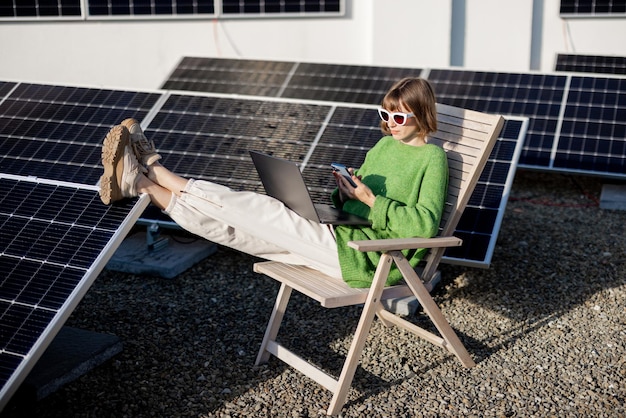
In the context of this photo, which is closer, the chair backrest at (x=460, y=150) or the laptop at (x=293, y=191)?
the laptop at (x=293, y=191)

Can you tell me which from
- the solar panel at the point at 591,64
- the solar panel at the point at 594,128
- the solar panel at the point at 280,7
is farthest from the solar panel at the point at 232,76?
the solar panel at the point at 591,64

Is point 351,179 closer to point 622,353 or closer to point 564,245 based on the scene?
point 622,353

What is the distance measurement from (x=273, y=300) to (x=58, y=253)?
5.20 ft

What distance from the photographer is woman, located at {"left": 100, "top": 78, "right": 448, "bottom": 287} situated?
3.71 m

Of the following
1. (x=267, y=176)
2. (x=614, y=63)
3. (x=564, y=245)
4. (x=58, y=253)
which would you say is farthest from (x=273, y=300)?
(x=614, y=63)

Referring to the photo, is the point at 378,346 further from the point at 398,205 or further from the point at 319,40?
the point at 319,40

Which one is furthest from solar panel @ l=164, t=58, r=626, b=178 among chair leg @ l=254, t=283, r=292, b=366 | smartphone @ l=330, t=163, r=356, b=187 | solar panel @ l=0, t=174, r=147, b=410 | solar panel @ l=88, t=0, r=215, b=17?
solar panel @ l=0, t=174, r=147, b=410

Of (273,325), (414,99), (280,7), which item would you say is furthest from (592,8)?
(273,325)

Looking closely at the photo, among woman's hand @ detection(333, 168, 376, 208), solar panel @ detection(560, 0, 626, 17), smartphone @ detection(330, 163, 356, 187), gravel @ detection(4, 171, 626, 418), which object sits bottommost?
gravel @ detection(4, 171, 626, 418)

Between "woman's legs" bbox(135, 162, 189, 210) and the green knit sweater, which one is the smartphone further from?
"woman's legs" bbox(135, 162, 189, 210)

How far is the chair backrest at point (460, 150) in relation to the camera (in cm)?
399

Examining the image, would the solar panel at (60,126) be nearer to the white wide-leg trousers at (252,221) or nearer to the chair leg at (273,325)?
the white wide-leg trousers at (252,221)

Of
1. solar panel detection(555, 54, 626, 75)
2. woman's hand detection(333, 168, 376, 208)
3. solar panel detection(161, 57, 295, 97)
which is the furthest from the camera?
solar panel detection(555, 54, 626, 75)

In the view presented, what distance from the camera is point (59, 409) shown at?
347cm
